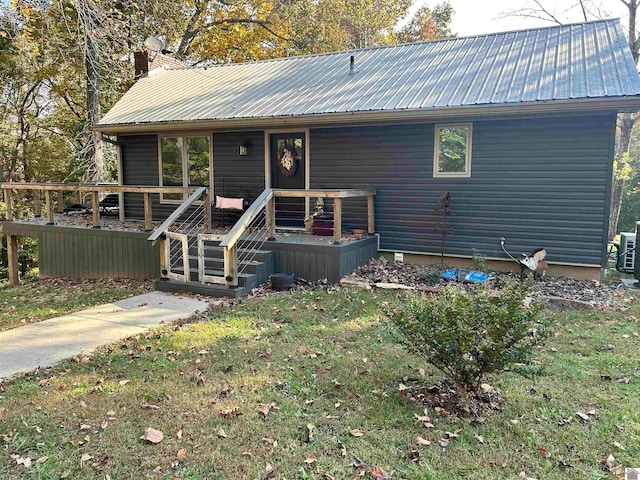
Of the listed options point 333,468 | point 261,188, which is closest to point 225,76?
point 261,188

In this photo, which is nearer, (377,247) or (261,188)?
(377,247)

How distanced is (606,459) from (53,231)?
10.4 m

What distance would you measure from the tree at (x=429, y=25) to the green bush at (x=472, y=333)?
1046 inches

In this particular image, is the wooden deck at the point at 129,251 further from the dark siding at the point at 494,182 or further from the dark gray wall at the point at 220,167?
the dark siding at the point at 494,182

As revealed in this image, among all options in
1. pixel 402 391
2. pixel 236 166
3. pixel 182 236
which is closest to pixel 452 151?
pixel 236 166

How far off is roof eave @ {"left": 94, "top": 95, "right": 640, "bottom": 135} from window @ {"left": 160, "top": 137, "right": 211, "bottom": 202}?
43cm

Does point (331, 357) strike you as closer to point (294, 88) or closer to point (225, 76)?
point (294, 88)

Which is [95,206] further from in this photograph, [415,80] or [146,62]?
[415,80]

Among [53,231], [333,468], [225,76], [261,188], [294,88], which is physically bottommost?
[333,468]

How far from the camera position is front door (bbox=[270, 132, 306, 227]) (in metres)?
9.45

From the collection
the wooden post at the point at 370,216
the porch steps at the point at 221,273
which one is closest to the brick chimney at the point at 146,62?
the porch steps at the point at 221,273

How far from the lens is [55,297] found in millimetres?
7996

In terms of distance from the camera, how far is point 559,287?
686 cm

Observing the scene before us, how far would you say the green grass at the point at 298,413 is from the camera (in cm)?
259
